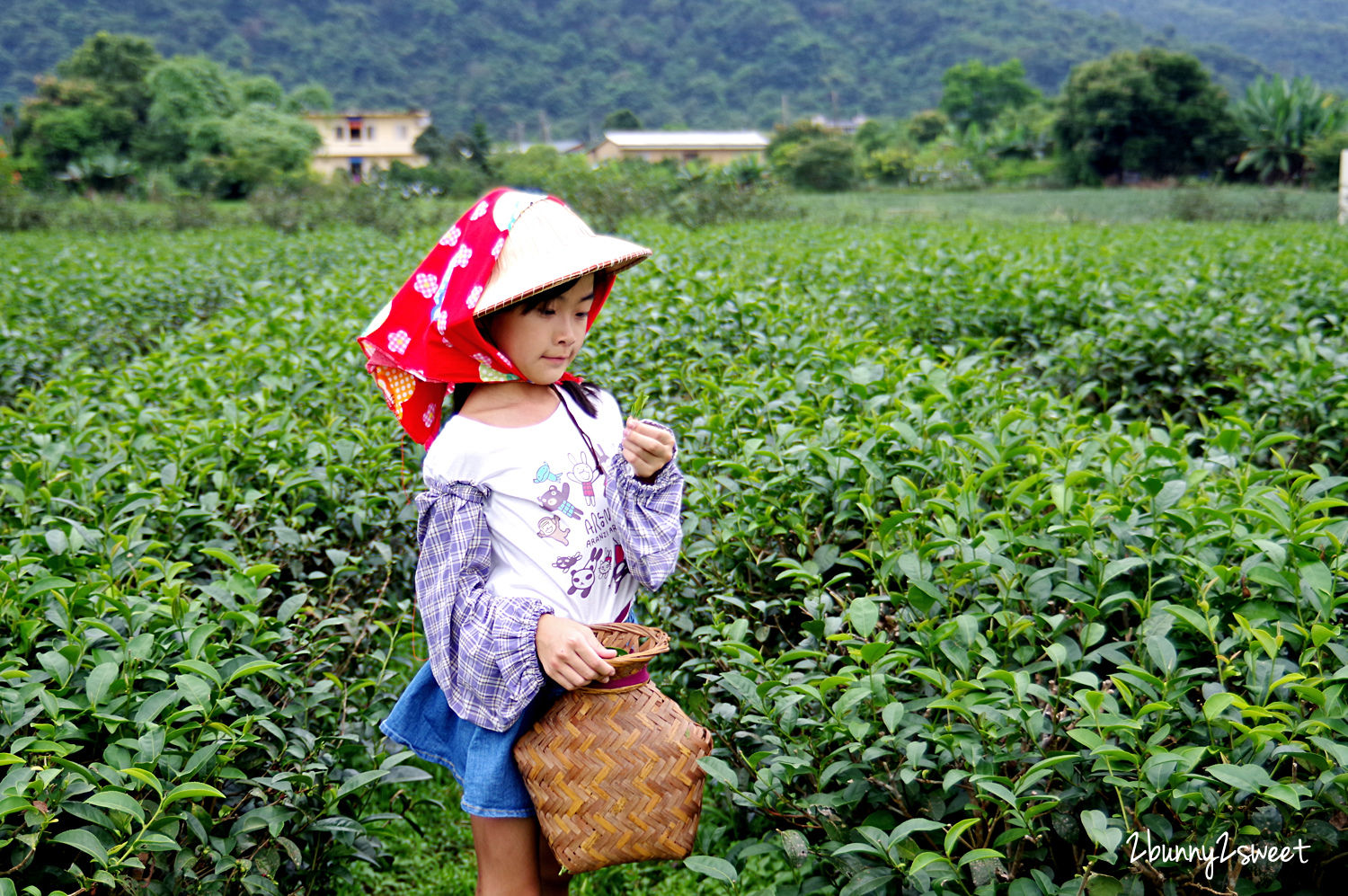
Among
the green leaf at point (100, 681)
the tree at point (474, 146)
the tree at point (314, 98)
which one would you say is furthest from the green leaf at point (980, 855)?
the tree at point (314, 98)

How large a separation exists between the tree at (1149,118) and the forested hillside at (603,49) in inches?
1583

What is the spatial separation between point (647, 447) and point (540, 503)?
0.59 ft

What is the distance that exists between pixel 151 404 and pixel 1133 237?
332 inches

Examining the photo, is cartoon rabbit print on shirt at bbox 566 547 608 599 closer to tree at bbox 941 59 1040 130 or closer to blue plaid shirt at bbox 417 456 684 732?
blue plaid shirt at bbox 417 456 684 732

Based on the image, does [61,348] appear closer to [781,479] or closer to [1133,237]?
[781,479]

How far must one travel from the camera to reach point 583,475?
163 centimetres

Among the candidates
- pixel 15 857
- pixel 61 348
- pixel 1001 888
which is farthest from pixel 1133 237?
pixel 15 857

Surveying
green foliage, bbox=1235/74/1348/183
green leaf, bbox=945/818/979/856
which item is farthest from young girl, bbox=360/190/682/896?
green foliage, bbox=1235/74/1348/183

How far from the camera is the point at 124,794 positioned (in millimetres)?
1407

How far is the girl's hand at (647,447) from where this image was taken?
158 cm

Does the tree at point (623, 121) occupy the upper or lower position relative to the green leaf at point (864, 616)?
upper

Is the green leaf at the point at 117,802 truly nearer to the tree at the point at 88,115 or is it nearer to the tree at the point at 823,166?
the tree at the point at 823,166

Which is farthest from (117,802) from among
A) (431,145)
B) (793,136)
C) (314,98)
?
(314,98)

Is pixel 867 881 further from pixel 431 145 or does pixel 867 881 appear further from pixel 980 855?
pixel 431 145
